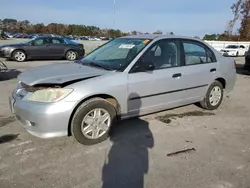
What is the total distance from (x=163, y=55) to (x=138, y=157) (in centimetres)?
196

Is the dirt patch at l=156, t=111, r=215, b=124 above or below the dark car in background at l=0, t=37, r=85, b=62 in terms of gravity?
below

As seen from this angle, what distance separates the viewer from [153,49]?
14.5ft

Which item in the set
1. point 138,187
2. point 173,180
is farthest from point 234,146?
point 138,187

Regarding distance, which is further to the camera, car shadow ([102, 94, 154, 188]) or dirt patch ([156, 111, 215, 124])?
dirt patch ([156, 111, 215, 124])

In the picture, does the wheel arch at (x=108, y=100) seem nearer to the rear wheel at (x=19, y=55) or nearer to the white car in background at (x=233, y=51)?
the rear wheel at (x=19, y=55)

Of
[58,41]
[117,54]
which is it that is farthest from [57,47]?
[117,54]

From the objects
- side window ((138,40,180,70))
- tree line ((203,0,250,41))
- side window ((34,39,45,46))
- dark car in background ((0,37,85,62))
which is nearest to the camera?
side window ((138,40,180,70))

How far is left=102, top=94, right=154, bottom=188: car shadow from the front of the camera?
2.94 metres

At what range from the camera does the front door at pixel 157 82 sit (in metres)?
4.12

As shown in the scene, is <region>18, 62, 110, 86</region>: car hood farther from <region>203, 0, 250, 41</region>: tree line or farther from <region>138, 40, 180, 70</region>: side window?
<region>203, 0, 250, 41</region>: tree line

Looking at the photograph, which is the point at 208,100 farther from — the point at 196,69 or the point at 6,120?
the point at 6,120

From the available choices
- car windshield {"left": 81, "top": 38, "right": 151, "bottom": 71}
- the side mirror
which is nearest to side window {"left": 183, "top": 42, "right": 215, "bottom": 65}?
car windshield {"left": 81, "top": 38, "right": 151, "bottom": 71}

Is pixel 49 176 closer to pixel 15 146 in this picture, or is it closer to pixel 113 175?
pixel 113 175

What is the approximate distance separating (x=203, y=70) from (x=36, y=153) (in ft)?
11.3
